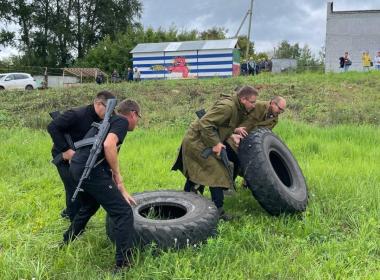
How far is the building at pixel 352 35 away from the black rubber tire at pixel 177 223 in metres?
28.0

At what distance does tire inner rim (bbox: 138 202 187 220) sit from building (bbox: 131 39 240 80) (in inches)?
802

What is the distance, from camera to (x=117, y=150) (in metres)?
3.81

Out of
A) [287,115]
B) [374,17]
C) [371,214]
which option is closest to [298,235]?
[371,214]

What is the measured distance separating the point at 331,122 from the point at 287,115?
52.4 inches

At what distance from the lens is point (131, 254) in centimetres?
395

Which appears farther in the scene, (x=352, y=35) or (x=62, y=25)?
(x=62, y=25)

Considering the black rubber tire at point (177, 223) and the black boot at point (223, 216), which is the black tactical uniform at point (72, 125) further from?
the black boot at point (223, 216)

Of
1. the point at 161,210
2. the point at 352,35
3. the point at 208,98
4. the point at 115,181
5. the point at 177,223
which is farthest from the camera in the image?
the point at 352,35

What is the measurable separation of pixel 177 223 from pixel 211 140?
3.68 feet

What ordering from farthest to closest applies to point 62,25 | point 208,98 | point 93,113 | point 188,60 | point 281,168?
1. point 62,25
2. point 188,60
3. point 208,98
4. point 281,168
5. point 93,113

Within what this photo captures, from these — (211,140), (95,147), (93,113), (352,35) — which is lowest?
(211,140)

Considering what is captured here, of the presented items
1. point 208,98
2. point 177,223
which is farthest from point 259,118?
point 208,98

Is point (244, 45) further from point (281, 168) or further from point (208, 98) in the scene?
point (281, 168)

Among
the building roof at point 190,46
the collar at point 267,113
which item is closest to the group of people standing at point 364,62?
the building roof at point 190,46
